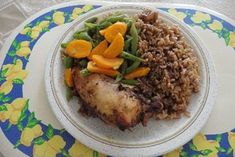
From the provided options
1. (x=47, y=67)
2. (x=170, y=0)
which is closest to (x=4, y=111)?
(x=47, y=67)

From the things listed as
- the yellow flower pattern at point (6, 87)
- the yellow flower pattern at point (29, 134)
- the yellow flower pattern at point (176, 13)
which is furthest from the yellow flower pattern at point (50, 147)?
the yellow flower pattern at point (176, 13)

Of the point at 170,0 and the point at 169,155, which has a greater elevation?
the point at 170,0

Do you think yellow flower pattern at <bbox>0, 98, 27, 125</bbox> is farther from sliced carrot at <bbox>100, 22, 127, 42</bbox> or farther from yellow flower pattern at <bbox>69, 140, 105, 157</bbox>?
sliced carrot at <bbox>100, 22, 127, 42</bbox>

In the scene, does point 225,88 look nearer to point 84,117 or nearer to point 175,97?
point 175,97

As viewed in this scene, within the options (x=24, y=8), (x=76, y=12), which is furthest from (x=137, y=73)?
(x=24, y=8)

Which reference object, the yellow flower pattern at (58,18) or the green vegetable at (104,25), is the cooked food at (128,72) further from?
the yellow flower pattern at (58,18)
